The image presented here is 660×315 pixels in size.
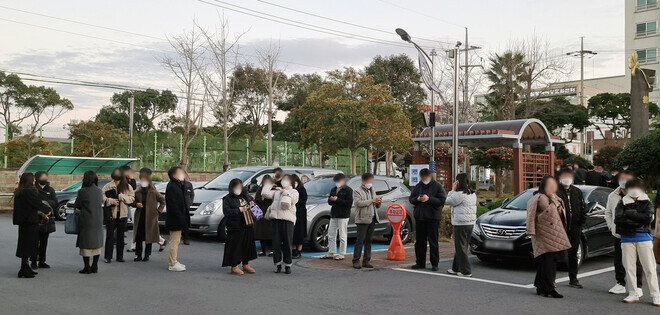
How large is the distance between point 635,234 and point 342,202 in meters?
4.83

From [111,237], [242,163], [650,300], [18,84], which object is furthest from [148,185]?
[18,84]

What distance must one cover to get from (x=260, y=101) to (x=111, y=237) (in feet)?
109

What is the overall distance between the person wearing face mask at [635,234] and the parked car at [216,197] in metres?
7.53

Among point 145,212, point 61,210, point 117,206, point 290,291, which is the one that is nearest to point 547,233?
point 290,291

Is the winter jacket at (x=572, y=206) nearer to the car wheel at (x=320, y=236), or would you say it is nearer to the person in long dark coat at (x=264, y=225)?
the person in long dark coat at (x=264, y=225)

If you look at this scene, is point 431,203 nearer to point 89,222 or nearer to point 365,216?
point 365,216

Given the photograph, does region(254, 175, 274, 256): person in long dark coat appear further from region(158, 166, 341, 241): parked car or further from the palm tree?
the palm tree

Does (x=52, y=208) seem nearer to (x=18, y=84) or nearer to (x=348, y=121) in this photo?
(x=348, y=121)

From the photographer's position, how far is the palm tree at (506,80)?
3834 centimetres

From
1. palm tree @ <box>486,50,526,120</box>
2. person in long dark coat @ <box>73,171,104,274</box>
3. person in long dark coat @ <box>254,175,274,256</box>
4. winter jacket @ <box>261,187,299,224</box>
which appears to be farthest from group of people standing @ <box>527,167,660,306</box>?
palm tree @ <box>486,50,526,120</box>

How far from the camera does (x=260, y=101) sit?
1731 inches

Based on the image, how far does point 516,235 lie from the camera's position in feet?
34.8

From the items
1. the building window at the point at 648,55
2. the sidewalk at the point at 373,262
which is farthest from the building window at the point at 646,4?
the sidewalk at the point at 373,262

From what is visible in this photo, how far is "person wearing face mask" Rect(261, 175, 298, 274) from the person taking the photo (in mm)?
10148
